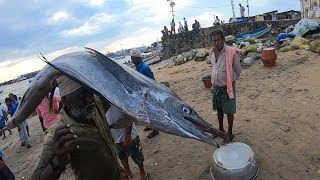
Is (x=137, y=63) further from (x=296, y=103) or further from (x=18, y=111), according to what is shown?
(x=296, y=103)

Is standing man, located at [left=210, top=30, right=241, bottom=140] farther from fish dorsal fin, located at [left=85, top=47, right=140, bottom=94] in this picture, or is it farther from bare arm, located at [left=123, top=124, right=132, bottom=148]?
fish dorsal fin, located at [left=85, top=47, right=140, bottom=94]

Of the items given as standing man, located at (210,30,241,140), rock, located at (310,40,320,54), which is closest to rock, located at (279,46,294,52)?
rock, located at (310,40,320,54)

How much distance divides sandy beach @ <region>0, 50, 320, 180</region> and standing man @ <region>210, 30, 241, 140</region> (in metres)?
0.76

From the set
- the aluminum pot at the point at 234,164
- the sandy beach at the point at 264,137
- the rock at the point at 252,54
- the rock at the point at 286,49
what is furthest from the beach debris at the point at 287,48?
the aluminum pot at the point at 234,164

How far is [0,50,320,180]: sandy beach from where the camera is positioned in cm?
444

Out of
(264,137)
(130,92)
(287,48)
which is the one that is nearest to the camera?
(130,92)

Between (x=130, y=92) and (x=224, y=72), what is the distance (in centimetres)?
307

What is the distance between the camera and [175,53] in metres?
25.4

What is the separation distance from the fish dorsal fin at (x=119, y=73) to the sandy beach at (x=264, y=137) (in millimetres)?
2788

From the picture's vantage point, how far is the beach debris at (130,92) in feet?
6.27

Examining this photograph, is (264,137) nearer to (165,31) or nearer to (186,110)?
→ (186,110)

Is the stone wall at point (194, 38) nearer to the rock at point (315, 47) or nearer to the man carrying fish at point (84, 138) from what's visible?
the rock at point (315, 47)

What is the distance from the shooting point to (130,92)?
1994 mm

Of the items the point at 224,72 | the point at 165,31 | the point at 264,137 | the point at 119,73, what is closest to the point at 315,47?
the point at 264,137
